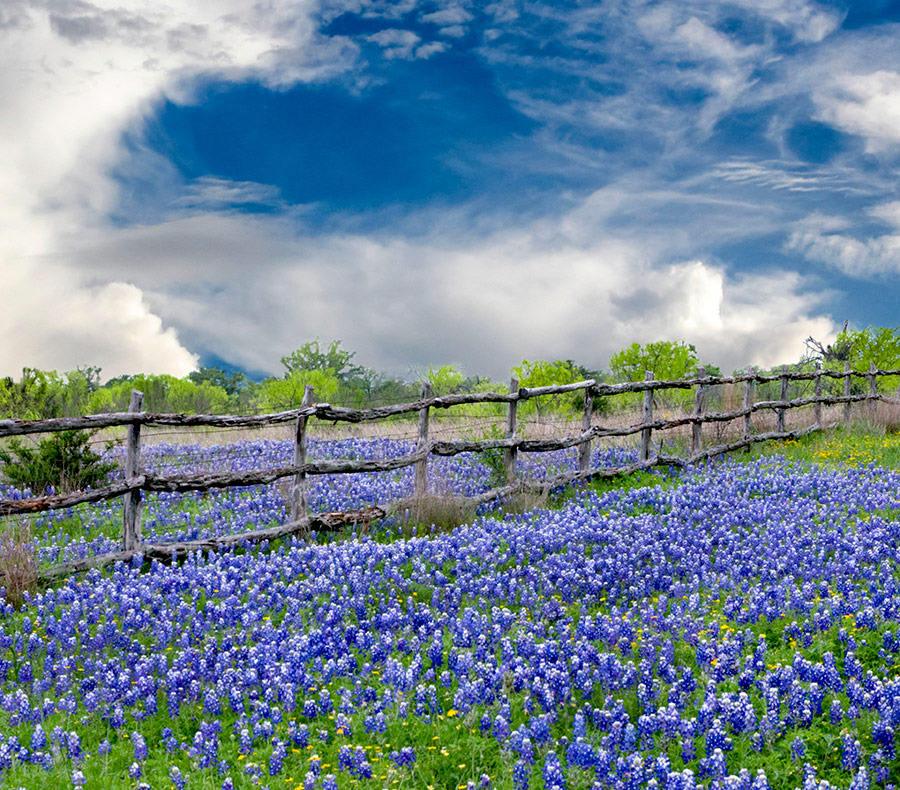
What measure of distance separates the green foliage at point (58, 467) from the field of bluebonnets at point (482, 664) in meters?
3.03

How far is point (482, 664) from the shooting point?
17.7 ft

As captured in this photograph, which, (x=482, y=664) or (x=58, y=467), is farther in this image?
(x=58, y=467)

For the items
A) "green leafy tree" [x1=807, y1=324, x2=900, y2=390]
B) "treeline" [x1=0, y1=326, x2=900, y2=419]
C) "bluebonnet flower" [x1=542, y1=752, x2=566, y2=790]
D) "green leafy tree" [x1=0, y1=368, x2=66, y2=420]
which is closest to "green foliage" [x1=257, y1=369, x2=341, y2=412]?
"treeline" [x1=0, y1=326, x2=900, y2=419]

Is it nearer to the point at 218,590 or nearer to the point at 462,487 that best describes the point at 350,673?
the point at 218,590

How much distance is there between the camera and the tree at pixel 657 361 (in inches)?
1236

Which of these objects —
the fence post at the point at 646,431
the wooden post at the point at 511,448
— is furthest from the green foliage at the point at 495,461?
the fence post at the point at 646,431

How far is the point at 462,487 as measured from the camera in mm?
12555

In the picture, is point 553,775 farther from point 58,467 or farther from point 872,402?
point 872,402

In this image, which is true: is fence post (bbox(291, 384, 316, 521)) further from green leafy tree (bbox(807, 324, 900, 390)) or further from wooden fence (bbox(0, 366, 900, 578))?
green leafy tree (bbox(807, 324, 900, 390))

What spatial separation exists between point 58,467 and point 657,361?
24118 mm

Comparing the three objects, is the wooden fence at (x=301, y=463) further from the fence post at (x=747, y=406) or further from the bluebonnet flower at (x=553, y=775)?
the bluebonnet flower at (x=553, y=775)

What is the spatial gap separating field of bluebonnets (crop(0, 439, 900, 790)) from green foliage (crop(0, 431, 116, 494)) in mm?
3026

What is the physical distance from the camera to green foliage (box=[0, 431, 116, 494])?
1245 cm


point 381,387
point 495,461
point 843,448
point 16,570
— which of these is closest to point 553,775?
point 16,570
